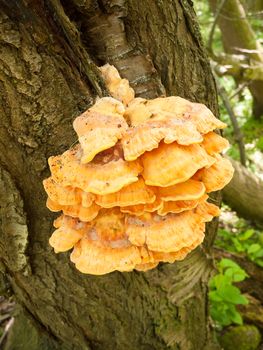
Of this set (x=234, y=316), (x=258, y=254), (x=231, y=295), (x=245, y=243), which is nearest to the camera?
(x=231, y=295)

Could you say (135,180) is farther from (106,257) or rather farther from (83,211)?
(106,257)

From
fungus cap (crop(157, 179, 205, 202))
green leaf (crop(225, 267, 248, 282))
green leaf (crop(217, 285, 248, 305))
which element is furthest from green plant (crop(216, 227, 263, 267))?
fungus cap (crop(157, 179, 205, 202))

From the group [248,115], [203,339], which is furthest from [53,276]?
[248,115]

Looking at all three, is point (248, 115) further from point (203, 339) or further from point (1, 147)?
point (1, 147)

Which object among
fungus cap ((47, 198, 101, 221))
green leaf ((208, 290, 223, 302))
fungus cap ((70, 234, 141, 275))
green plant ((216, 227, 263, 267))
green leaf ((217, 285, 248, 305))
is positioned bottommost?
green plant ((216, 227, 263, 267))

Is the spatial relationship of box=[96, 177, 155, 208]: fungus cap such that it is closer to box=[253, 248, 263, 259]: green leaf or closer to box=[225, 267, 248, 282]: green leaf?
box=[225, 267, 248, 282]: green leaf

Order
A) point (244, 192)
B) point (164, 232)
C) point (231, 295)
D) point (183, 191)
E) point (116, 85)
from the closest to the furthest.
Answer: point (183, 191) < point (164, 232) < point (116, 85) < point (231, 295) < point (244, 192)

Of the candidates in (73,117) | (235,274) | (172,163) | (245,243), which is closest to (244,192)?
(235,274)
